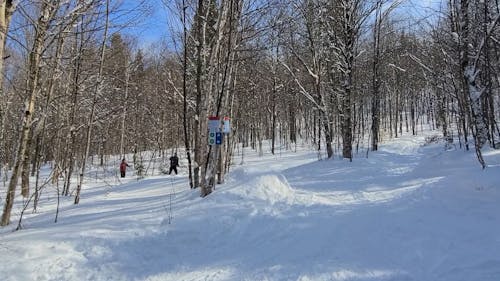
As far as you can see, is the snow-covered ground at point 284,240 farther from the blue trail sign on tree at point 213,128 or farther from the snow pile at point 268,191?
the blue trail sign on tree at point 213,128

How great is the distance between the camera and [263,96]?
111 ft

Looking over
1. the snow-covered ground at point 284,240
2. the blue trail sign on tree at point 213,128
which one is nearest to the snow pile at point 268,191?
the snow-covered ground at point 284,240

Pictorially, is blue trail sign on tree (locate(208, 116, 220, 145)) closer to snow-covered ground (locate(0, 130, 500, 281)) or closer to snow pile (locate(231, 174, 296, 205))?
snow-covered ground (locate(0, 130, 500, 281))

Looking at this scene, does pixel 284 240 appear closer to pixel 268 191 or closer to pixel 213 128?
pixel 268 191

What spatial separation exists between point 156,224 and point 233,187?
66.8 inches

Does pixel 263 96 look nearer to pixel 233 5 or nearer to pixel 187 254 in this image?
pixel 233 5

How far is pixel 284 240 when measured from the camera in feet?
18.4

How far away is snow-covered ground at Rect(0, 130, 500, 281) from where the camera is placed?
15.2 ft

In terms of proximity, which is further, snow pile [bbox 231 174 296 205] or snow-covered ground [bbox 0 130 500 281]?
snow pile [bbox 231 174 296 205]

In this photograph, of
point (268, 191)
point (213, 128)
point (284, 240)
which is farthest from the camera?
point (213, 128)

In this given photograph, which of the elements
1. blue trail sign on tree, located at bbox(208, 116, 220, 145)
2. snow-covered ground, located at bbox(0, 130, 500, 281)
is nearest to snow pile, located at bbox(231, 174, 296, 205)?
snow-covered ground, located at bbox(0, 130, 500, 281)

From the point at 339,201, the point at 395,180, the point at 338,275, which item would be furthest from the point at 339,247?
the point at 395,180

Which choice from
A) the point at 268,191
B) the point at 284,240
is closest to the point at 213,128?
the point at 268,191

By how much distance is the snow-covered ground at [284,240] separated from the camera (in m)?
4.62
